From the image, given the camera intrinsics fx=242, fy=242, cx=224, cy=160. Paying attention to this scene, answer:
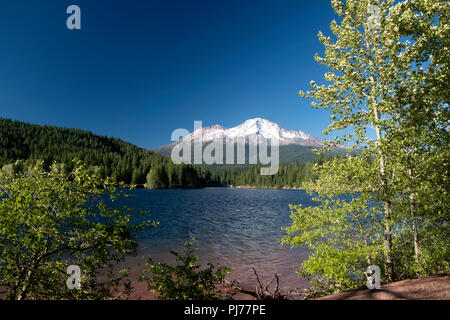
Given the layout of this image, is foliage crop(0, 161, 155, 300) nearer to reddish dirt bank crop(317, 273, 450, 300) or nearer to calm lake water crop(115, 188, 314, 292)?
calm lake water crop(115, 188, 314, 292)

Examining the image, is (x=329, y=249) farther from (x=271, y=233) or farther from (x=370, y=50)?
(x=271, y=233)

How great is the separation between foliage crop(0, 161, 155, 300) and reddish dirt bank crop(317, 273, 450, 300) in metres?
8.98

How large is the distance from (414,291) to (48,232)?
12266 mm

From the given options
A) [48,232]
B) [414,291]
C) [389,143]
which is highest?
[389,143]

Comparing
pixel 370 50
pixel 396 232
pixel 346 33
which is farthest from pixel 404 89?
pixel 396 232

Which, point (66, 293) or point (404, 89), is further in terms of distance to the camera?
point (404, 89)

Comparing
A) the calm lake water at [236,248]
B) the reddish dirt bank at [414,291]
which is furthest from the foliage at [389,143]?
the calm lake water at [236,248]

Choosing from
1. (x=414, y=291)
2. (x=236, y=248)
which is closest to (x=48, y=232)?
(x=414, y=291)

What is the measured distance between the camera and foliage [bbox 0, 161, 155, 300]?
6938 mm

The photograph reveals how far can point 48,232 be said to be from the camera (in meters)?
7.04

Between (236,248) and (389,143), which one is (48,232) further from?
(236,248)

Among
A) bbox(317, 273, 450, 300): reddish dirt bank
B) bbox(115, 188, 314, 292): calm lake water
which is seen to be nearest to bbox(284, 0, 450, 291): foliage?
bbox(317, 273, 450, 300): reddish dirt bank

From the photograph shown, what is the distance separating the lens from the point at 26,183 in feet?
23.7

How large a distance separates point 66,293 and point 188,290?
12.6ft
